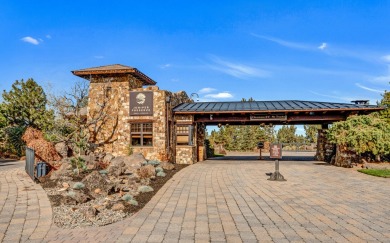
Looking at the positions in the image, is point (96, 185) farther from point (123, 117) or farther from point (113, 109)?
point (113, 109)

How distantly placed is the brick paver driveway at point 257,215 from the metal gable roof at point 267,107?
7.49 m

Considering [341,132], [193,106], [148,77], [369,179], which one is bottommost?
[369,179]

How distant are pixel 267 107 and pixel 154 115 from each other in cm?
737

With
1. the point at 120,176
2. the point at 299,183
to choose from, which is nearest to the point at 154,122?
the point at 120,176

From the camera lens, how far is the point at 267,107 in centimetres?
1842

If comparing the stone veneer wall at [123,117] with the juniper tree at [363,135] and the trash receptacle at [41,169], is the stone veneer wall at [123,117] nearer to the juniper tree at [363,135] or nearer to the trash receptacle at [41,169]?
the trash receptacle at [41,169]

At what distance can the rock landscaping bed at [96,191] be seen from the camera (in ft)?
20.0

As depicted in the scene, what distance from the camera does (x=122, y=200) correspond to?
24.7ft

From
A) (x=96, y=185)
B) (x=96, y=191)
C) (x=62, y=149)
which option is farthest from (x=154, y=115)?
(x=96, y=191)

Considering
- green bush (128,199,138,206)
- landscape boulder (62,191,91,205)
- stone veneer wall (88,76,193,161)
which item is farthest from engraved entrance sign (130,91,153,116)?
green bush (128,199,138,206)

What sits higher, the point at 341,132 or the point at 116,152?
the point at 341,132

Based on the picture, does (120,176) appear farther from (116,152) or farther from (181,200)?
(116,152)

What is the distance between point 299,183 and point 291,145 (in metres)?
33.2

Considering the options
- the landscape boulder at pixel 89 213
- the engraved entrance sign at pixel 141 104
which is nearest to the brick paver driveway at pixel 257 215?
the landscape boulder at pixel 89 213
